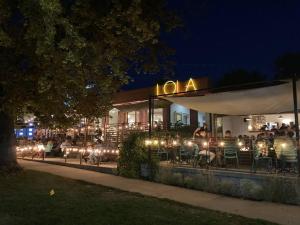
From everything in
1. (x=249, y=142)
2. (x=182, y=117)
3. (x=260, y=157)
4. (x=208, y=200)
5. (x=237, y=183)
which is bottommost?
(x=208, y=200)

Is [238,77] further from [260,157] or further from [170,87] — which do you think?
[260,157]

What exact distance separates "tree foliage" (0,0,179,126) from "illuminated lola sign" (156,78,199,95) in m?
5.97

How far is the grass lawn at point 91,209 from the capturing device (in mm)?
7504

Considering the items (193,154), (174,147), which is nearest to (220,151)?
(193,154)

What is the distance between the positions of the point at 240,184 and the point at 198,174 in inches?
63.6

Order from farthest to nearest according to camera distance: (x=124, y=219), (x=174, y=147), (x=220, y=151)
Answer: (x=174, y=147) < (x=220, y=151) < (x=124, y=219)

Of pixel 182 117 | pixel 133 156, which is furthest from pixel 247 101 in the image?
pixel 182 117

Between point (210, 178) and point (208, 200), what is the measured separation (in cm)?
153

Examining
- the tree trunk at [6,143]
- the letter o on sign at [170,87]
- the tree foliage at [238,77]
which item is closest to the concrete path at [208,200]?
the tree trunk at [6,143]

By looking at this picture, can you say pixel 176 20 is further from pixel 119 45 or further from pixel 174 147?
pixel 174 147

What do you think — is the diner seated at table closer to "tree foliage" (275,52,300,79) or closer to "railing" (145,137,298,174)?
"railing" (145,137,298,174)

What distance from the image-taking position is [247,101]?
42.6 ft

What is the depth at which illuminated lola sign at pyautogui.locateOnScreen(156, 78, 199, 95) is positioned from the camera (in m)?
19.8

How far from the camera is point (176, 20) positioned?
12.8 m
